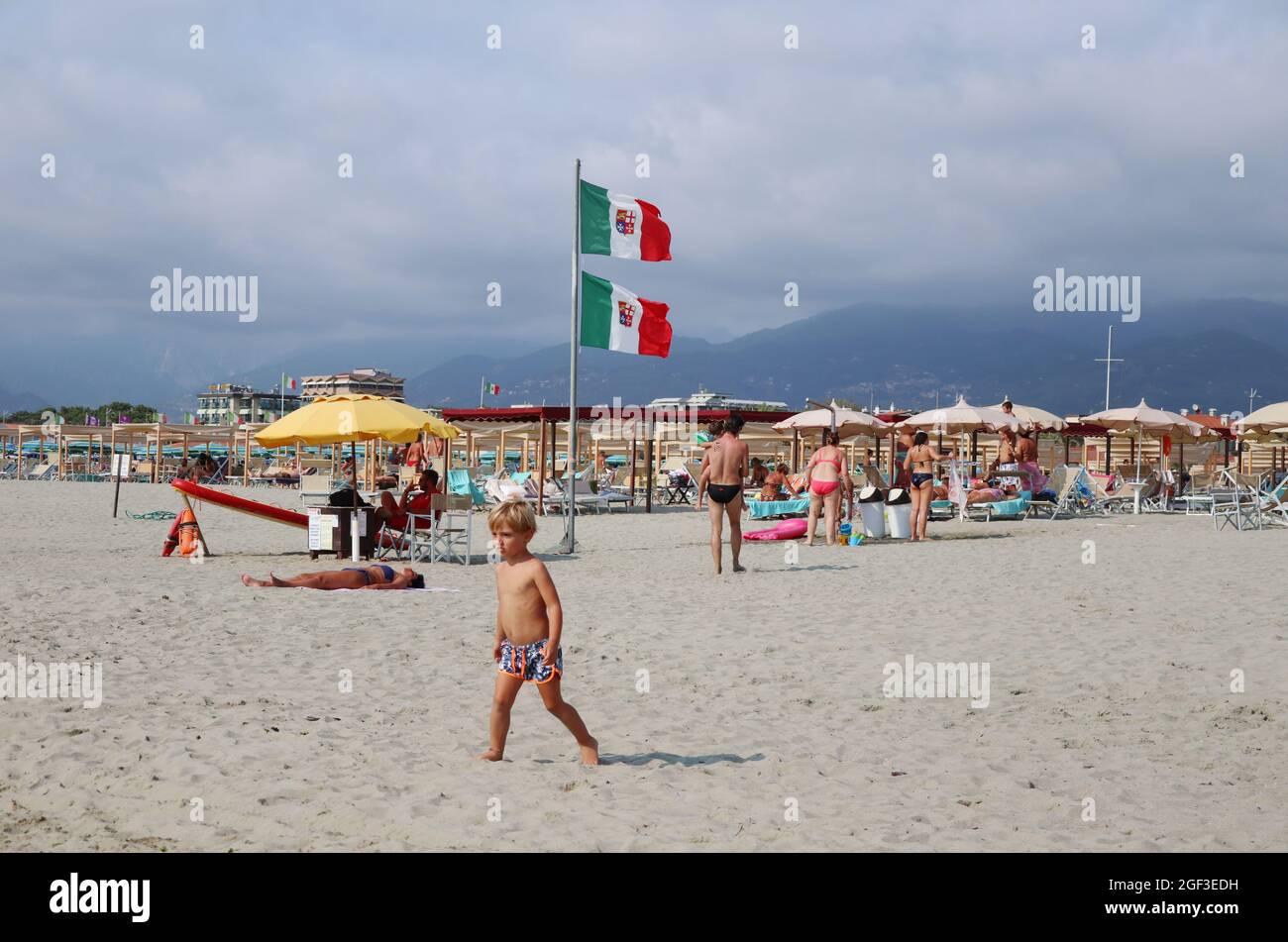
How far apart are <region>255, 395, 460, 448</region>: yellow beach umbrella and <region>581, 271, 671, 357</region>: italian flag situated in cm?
219

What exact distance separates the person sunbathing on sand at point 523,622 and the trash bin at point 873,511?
10.7 m

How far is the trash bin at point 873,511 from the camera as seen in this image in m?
14.5

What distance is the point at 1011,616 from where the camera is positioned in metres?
8.00

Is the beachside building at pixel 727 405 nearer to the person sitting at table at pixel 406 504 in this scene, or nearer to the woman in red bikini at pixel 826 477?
the woman in red bikini at pixel 826 477

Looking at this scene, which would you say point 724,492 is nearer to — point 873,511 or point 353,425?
point 353,425

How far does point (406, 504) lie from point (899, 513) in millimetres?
6218

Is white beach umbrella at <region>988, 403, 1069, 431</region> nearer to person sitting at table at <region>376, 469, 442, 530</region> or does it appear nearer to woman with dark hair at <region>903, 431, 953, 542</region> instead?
woman with dark hair at <region>903, 431, 953, 542</region>

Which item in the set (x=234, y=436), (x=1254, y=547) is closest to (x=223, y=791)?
(x=1254, y=547)

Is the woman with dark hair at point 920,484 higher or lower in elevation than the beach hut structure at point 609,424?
lower

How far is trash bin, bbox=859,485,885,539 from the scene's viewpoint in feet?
47.6

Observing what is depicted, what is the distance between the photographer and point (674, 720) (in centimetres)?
519

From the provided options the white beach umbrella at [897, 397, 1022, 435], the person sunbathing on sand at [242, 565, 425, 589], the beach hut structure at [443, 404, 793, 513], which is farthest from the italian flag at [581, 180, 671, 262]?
the beach hut structure at [443, 404, 793, 513]

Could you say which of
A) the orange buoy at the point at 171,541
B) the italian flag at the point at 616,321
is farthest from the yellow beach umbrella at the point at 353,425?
the italian flag at the point at 616,321
